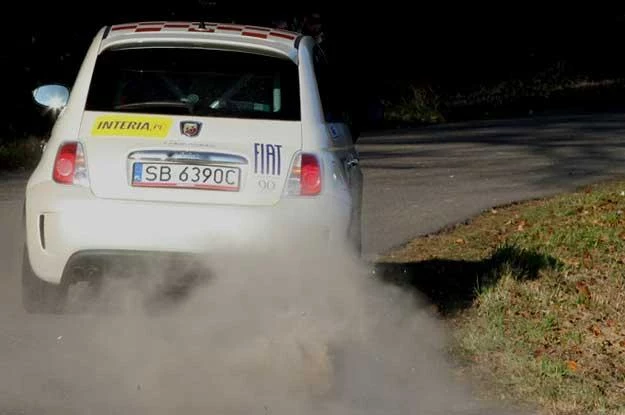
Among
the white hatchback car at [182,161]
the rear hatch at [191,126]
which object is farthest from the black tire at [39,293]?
the rear hatch at [191,126]

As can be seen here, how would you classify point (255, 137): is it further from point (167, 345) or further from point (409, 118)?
point (409, 118)

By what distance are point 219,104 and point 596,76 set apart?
1296 inches

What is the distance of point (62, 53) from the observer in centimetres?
2875

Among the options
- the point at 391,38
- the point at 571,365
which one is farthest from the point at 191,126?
the point at 391,38

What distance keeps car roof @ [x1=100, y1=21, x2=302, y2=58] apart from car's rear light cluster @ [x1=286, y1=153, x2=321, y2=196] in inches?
28.8

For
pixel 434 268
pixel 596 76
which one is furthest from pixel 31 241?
pixel 596 76

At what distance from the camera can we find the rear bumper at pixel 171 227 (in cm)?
827

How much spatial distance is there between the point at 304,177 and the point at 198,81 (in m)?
0.87

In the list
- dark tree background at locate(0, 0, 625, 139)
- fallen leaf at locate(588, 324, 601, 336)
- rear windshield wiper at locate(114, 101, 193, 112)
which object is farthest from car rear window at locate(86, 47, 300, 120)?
dark tree background at locate(0, 0, 625, 139)

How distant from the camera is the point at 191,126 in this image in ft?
27.8

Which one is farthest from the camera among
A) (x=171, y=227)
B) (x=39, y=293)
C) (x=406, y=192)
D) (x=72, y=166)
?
(x=406, y=192)

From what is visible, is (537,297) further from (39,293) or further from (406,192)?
(406,192)

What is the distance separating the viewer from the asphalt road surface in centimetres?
804

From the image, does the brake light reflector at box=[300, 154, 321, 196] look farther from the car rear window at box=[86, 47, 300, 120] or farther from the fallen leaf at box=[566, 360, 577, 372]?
the fallen leaf at box=[566, 360, 577, 372]
